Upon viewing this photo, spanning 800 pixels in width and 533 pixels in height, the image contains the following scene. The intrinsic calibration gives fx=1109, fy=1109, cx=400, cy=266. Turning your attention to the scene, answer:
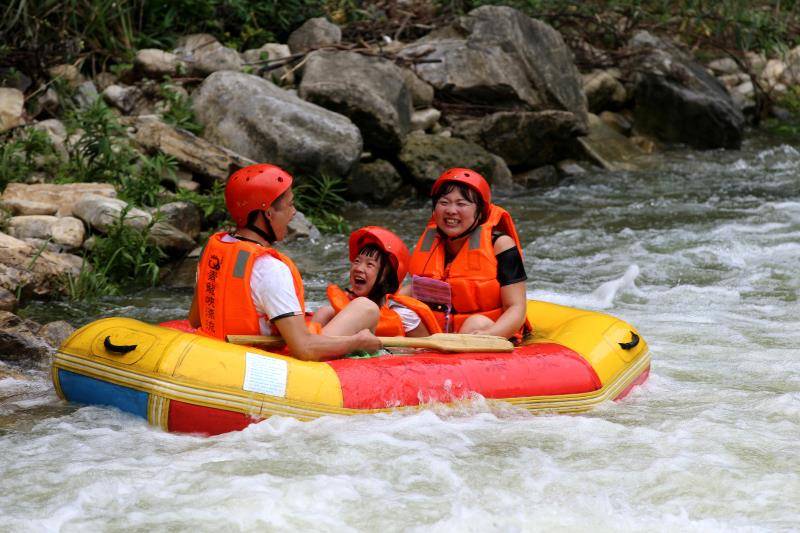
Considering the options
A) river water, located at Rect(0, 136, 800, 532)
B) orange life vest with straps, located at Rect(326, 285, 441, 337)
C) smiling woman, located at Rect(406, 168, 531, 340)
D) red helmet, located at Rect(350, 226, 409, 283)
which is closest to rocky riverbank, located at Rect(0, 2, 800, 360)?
river water, located at Rect(0, 136, 800, 532)

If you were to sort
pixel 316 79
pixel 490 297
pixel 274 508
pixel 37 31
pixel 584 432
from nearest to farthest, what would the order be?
pixel 274 508 < pixel 584 432 < pixel 490 297 < pixel 37 31 < pixel 316 79

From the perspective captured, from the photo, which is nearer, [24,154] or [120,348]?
[120,348]

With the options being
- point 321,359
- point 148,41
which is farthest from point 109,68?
point 321,359

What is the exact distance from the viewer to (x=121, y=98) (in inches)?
359

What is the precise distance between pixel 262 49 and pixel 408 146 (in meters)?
1.79

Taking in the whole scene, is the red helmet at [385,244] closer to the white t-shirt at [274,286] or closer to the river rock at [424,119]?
the white t-shirt at [274,286]

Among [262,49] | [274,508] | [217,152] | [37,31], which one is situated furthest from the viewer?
[262,49]

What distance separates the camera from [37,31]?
903 centimetres

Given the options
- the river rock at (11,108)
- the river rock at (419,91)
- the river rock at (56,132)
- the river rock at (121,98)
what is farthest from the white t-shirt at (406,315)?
the river rock at (419,91)

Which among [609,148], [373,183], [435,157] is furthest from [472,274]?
[609,148]

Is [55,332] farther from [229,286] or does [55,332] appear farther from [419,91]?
[419,91]

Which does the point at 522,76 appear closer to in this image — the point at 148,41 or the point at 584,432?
the point at 148,41

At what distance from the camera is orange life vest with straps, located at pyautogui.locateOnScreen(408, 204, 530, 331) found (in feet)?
16.2

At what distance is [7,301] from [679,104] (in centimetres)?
867
